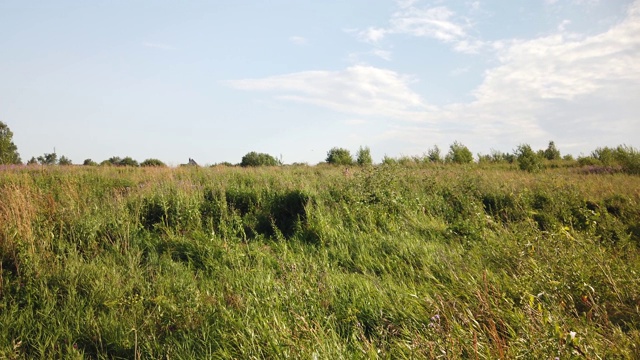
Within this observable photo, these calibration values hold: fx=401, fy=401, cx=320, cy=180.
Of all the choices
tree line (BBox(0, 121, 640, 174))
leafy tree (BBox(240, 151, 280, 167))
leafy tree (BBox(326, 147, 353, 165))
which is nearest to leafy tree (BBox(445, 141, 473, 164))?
tree line (BBox(0, 121, 640, 174))

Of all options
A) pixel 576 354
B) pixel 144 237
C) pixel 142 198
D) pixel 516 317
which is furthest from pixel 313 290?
pixel 142 198

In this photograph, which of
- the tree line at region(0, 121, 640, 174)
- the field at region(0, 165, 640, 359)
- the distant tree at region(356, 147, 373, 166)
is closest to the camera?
the field at region(0, 165, 640, 359)

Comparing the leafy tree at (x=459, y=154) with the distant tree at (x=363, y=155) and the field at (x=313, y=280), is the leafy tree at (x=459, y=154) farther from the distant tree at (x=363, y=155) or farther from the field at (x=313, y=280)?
the field at (x=313, y=280)

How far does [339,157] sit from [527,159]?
12.1 m

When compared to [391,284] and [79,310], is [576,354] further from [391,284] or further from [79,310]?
[79,310]

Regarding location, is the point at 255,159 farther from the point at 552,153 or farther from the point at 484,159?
the point at 552,153

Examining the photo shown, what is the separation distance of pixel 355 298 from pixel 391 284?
22.4 inches

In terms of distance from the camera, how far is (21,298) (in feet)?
14.6

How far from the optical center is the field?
2.95 m

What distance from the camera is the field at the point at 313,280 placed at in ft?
9.68

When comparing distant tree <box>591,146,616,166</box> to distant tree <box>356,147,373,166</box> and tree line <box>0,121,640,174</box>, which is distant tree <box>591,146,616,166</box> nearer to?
tree line <box>0,121,640,174</box>

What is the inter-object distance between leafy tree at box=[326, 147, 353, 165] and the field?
62.5ft

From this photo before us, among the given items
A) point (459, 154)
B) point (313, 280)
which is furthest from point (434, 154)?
point (313, 280)

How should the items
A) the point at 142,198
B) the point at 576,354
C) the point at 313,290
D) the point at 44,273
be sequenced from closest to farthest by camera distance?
the point at 576,354, the point at 313,290, the point at 44,273, the point at 142,198
